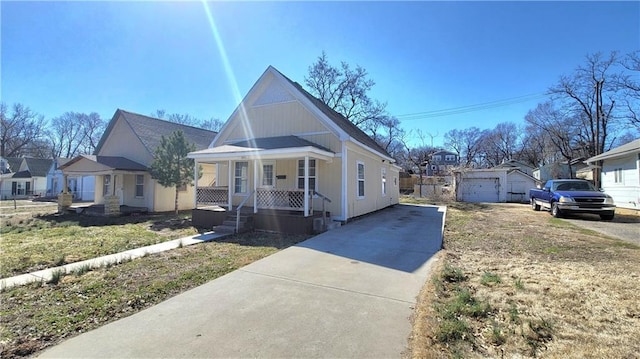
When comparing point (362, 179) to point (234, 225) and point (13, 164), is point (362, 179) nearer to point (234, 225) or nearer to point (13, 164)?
point (234, 225)

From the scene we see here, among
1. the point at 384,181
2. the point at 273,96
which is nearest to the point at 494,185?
the point at 384,181

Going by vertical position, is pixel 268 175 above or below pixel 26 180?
below

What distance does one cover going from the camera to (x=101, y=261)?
20.6ft

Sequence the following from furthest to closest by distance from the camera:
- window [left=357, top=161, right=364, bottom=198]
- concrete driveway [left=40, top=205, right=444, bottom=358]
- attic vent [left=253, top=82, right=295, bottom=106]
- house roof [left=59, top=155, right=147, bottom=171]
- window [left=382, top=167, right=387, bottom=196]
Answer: window [left=382, top=167, right=387, bottom=196]
house roof [left=59, top=155, right=147, bottom=171]
window [left=357, top=161, right=364, bottom=198]
attic vent [left=253, top=82, right=295, bottom=106]
concrete driveway [left=40, top=205, right=444, bottom=358]

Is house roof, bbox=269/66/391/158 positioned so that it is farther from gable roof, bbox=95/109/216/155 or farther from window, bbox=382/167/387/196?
gable roof, bbox=95/109/216/155

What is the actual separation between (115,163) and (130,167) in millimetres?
1012

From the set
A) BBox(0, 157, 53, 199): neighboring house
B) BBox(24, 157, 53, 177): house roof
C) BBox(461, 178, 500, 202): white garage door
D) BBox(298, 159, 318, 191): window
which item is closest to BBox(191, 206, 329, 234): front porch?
BBox(298, 159, 318, 191): window

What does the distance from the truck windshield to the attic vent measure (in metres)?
13.5

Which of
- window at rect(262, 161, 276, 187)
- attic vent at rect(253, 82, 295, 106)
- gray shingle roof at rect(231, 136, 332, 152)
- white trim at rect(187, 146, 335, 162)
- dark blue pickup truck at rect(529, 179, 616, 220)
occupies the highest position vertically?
attic vent at rect(253, 82, 295, 106)

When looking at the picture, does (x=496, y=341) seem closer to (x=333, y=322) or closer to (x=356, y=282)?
(x=333, y=322)

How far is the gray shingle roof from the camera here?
11.2 m

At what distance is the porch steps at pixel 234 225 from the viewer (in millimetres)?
9977

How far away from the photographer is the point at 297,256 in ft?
21.5

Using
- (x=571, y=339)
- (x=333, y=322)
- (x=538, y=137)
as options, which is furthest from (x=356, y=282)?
(x=538, y=137)
